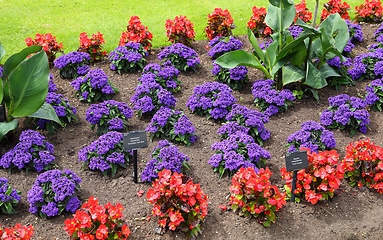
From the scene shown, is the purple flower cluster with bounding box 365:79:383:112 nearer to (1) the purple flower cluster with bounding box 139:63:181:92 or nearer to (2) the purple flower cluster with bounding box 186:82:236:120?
(2) the purple flower cluster with bounding box 186:82:236:120

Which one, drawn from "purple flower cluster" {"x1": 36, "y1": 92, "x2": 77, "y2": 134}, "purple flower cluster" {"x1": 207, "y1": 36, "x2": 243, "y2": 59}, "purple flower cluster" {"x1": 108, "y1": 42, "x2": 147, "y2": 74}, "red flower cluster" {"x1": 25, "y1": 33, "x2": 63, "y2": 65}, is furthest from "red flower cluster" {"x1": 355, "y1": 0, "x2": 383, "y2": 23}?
"purple flower cluster" {"x1": 36, "y1": 92, "x2": 77, "y2": 134}

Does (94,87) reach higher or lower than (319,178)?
higher

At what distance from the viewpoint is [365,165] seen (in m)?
5.16

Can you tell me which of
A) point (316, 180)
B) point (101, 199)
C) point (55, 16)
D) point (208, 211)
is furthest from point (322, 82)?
point (55, 16)

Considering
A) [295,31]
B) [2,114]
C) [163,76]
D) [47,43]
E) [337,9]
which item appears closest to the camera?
[2,114]

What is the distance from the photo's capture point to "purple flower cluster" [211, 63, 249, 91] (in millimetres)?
6922

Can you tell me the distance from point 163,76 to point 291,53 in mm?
1787

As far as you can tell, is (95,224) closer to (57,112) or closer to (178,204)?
(178,204)

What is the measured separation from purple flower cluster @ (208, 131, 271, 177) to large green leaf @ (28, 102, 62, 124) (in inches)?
73.7

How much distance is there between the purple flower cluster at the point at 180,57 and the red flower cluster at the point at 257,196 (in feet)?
9.86

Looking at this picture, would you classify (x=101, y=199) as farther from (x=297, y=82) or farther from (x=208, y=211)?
(x=297, y=82)

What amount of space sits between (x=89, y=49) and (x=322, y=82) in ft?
11.7

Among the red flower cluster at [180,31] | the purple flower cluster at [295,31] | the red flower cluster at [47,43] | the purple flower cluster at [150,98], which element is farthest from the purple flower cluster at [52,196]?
the purple flower cluster at [295,31]

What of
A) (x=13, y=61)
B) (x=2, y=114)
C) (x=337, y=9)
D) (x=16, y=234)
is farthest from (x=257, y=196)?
(x=337, y=9)
